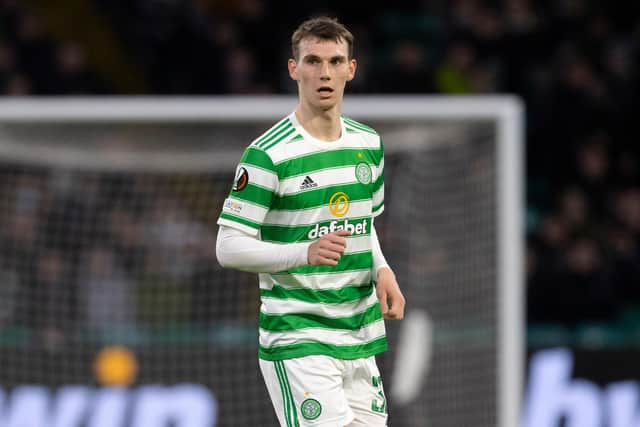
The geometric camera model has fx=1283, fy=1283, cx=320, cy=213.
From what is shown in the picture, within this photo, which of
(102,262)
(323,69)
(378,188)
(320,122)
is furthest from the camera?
(102,262)

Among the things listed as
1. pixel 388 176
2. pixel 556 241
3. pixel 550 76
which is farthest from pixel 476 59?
pixel 388 176

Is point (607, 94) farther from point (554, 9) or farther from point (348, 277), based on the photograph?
point (348, 277)

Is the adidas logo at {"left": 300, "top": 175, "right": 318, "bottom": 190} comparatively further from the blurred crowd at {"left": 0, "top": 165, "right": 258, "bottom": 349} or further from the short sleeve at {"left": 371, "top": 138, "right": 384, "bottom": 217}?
the blurred crowd at {"left": 0, "top": 165, "right": 258, "bottom": 349}

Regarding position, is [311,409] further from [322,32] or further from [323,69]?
[322,32]

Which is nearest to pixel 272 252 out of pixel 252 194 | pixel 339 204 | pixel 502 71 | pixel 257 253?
pixel 257 253

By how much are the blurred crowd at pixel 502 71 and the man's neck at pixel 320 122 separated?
4.96 metres

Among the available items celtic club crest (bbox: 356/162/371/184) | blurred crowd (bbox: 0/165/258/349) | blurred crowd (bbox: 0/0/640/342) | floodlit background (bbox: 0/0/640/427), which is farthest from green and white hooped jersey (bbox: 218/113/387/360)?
blurred crowd (bbox: 0/0/640/342)

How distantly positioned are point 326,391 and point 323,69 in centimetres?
93

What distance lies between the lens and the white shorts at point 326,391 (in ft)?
12.0

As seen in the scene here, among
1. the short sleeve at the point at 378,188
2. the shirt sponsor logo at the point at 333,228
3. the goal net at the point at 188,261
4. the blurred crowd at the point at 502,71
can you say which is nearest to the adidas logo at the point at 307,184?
the shirt sponsor logo at the point at 333,228

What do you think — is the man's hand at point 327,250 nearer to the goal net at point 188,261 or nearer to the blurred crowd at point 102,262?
the goal net at point 188,261

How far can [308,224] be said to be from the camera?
12.4ft

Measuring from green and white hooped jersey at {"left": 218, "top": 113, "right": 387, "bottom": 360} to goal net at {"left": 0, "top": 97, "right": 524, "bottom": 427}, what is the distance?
2729mm

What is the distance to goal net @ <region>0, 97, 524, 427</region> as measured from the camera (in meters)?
6.71
